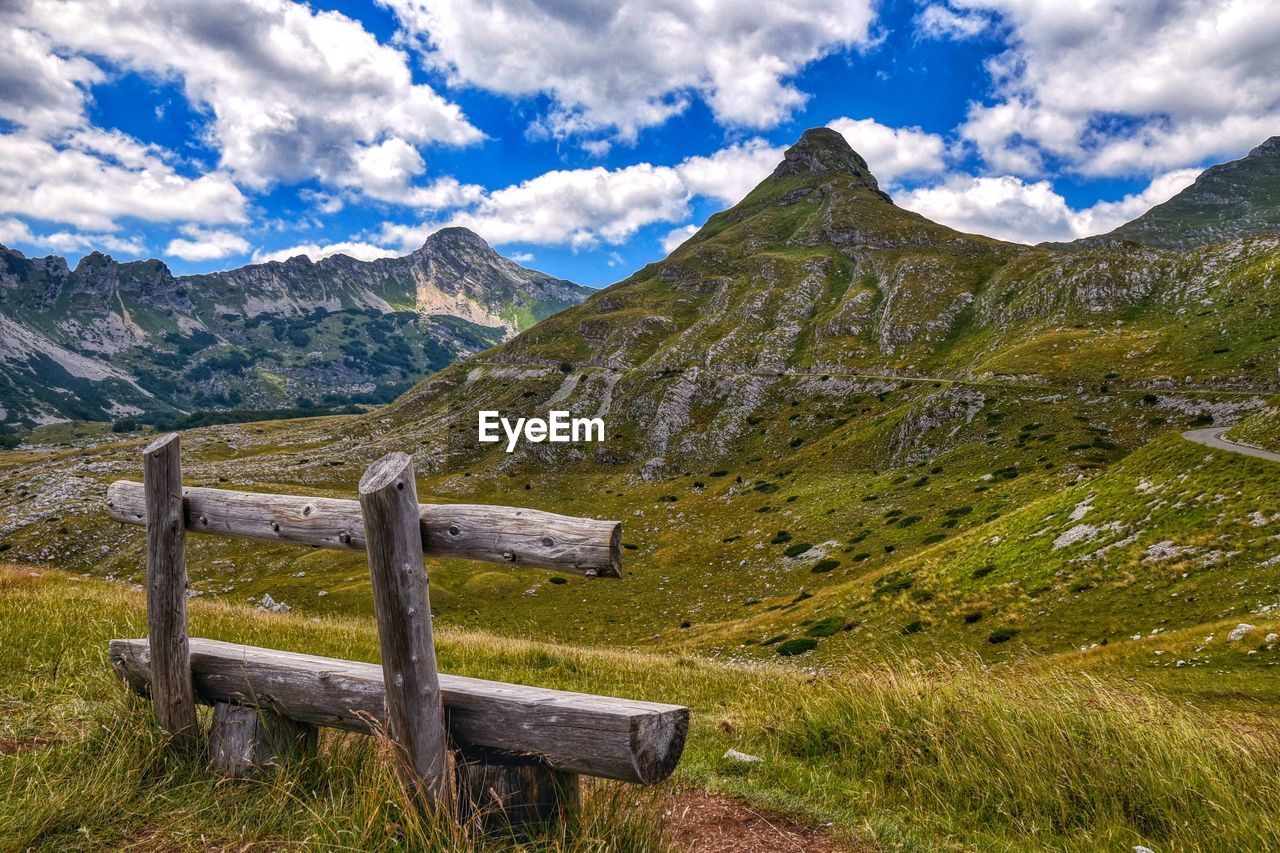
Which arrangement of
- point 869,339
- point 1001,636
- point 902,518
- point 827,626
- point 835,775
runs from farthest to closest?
point 869,339 → point 902,518 → point 827,626 → point 1001,636 → point 835,775

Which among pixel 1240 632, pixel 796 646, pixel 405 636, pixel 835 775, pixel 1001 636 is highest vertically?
pixel 405 636

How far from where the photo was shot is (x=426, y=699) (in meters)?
4.73

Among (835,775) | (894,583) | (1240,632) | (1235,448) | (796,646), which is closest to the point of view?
(835,775)

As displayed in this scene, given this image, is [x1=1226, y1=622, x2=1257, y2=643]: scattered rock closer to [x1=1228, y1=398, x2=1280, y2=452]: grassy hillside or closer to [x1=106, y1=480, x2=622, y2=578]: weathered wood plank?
[x1=1228, y1=398, x2=1280, y2=452]: grassy hillside

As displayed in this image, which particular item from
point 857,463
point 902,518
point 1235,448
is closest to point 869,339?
point 857,463

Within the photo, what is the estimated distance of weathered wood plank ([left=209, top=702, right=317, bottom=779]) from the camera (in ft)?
18.4

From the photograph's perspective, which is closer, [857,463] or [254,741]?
[254,741]

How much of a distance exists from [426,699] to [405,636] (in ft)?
1.73

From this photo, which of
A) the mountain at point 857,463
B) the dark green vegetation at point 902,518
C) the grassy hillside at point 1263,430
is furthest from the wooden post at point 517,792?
the grassy hillside at point 1263,430

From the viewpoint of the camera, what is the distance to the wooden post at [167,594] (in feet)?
19.6

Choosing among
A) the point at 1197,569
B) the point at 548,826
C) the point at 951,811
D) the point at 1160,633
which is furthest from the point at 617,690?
the point at 1197,569

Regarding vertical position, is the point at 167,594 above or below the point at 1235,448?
above

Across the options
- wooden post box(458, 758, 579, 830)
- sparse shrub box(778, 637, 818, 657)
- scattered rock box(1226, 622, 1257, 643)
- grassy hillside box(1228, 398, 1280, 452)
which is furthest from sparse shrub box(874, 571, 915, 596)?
wooden post box(458, 758, 579, 830)

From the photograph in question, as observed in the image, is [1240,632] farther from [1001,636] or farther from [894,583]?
[894,583]
